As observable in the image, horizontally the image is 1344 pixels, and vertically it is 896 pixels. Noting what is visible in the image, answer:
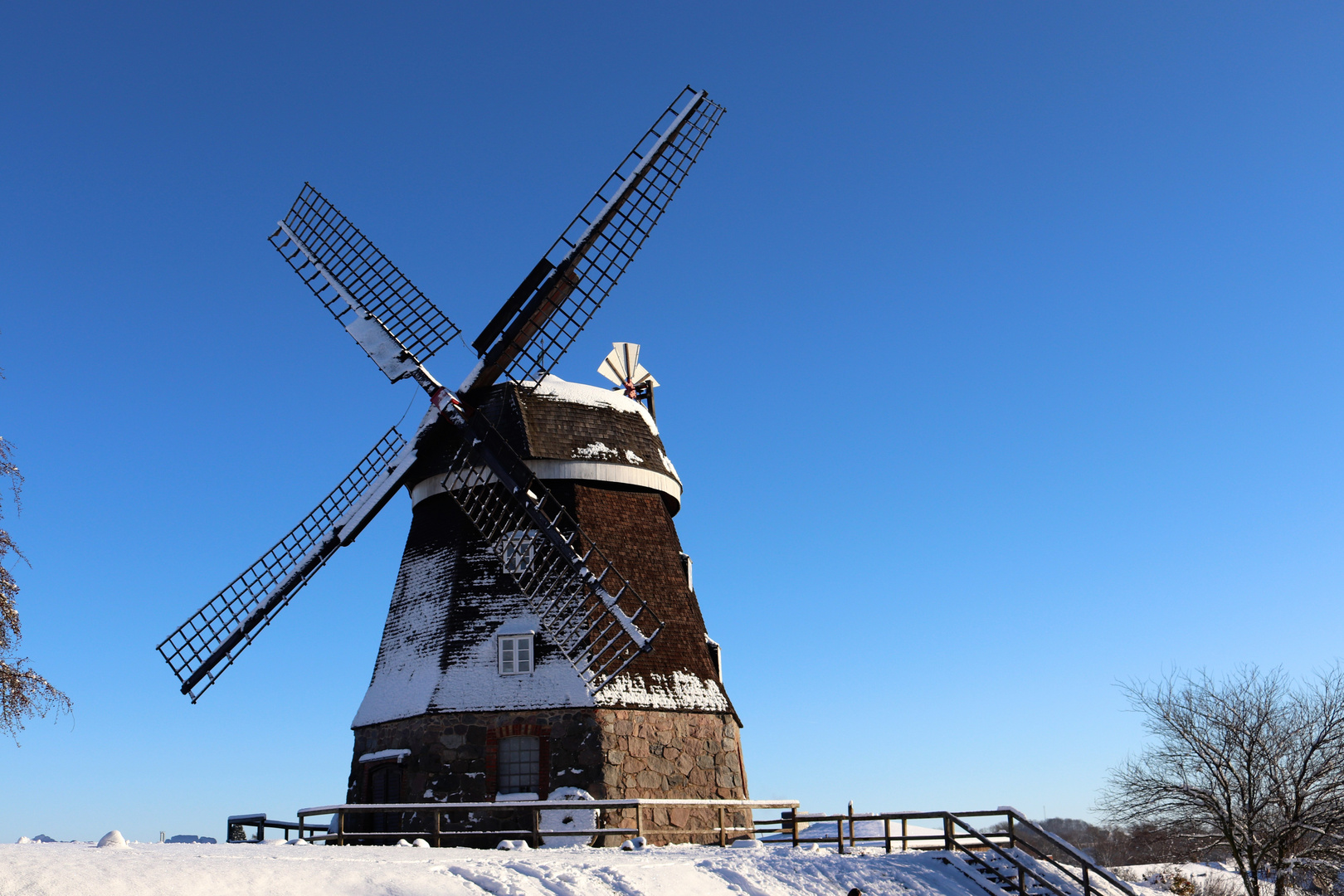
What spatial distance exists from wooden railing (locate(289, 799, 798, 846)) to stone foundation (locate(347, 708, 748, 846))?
11 centimetres

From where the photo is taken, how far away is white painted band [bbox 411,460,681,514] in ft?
64.8

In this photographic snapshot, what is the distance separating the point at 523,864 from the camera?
42.9ft

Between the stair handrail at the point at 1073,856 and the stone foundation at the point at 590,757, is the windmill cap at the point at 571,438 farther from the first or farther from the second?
the stair handrail at the point at 1073,856

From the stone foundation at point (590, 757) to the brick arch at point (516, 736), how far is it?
0.01m

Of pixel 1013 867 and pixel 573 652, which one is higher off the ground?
pixel 573 652

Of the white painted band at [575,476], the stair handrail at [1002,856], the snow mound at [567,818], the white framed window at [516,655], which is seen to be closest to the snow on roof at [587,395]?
the white painted band at [575,476]

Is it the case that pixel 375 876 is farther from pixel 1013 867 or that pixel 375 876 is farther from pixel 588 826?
pixel 1013 867

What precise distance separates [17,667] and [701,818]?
413 inches

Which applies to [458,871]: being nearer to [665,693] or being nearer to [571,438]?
[665,693]

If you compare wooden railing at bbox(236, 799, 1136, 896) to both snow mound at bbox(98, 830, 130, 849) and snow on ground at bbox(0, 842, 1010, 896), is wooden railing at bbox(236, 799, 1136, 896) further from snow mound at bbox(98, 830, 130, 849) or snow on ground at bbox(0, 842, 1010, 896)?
snow mound at bbox(98, 830, 130, 849)

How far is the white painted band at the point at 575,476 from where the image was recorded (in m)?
19.8

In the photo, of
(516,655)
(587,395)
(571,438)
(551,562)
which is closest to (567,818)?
(516,655)

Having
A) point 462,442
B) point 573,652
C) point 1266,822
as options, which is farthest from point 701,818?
point 1266,822

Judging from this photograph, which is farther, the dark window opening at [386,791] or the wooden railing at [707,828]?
the dark window opening at [386,791]
